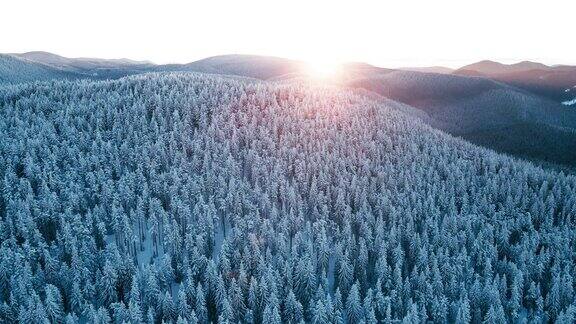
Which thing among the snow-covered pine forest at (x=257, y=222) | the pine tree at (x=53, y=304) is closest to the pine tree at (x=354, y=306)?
the snow-covered pine forest at (x=257, y=222)

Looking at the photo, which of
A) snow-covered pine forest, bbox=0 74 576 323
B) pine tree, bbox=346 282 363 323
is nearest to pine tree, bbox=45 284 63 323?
snow-covered pine forest, bbox=0 74 576 323

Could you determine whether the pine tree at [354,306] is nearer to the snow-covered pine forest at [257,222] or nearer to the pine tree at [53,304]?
the snow-covered pine forest at [257,222]

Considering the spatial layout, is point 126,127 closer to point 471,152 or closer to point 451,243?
A: point 451,243

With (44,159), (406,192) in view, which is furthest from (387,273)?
(44,159)

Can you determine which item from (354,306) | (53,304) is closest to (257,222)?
(354,306)

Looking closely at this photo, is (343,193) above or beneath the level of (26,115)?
beneath

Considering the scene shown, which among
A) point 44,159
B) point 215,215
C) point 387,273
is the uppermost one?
point 44,159

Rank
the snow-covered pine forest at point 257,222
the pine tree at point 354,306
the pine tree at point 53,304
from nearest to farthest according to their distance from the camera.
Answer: the pine tree at point 53,304 < the pine tree at point 354,306 < the snow-covered pine forest at point 257,222

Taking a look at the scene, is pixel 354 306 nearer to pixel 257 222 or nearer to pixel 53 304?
pixel 257 222
